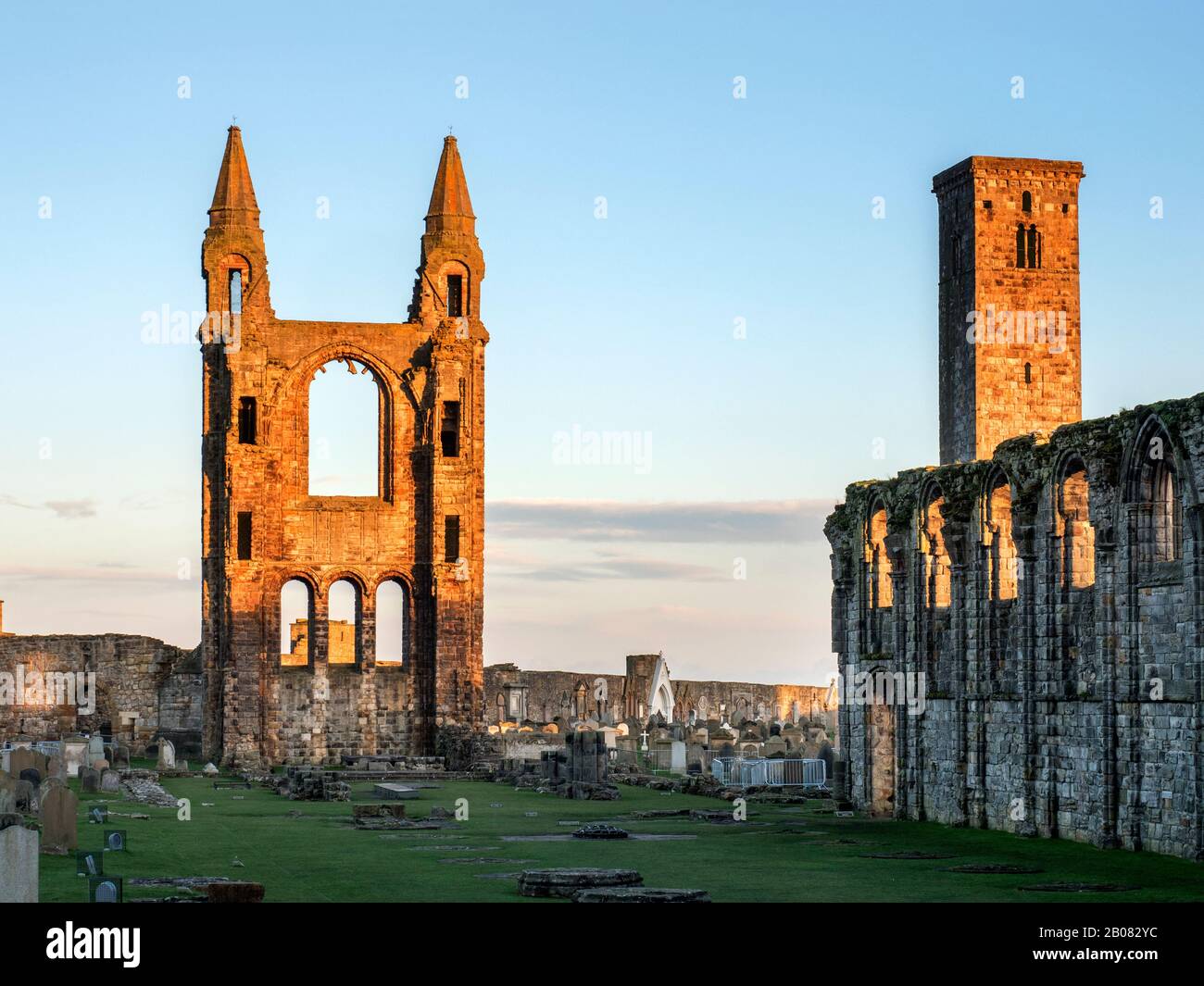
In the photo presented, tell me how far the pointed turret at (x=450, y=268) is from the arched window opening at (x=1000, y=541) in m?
25.9

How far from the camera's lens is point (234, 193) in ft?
180

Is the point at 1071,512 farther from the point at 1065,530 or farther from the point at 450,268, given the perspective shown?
the point at 450,268

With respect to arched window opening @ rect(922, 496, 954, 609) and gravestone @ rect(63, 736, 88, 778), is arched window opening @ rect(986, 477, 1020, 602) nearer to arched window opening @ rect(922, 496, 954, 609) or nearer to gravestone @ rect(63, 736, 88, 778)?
arched window opening @ rect(922, 496, 954, 609)

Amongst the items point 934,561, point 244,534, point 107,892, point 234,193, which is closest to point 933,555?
point 934,561

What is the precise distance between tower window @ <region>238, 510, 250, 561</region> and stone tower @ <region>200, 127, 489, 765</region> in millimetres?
37

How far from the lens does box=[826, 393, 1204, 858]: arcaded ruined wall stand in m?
25.0

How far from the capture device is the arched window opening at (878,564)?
35.7 meters

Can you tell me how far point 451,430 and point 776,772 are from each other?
15353 mm

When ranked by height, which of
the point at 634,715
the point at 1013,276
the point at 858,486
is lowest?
the point at 634,715
